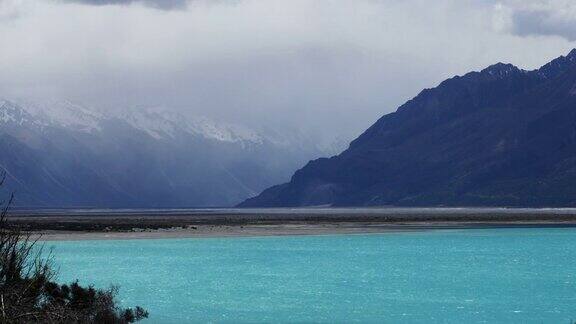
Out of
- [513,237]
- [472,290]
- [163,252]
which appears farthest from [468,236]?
[472,290]

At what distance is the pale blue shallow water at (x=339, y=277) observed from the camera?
48.9 m

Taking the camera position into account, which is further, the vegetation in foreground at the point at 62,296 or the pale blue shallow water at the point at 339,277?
the pale blue shallow water at the point at 339,277

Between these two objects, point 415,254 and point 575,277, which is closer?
point 575,277

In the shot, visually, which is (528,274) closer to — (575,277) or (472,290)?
(575,277)

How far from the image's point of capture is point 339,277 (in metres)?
68.2

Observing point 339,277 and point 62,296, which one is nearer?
point 62,296

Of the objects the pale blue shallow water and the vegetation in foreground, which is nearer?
the vegetation in foreground

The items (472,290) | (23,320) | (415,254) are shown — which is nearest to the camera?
(23,320)

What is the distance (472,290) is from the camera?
58531mm

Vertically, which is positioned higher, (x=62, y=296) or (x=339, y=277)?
(x=62, y=296)

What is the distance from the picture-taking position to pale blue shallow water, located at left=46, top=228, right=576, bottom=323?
4894 cm

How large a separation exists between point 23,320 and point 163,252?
248ft

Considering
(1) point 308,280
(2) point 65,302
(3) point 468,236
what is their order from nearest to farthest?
(2) point 65,302 < (1) point 308,280 < (3) point 468,236

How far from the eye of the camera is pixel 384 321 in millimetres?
45562
